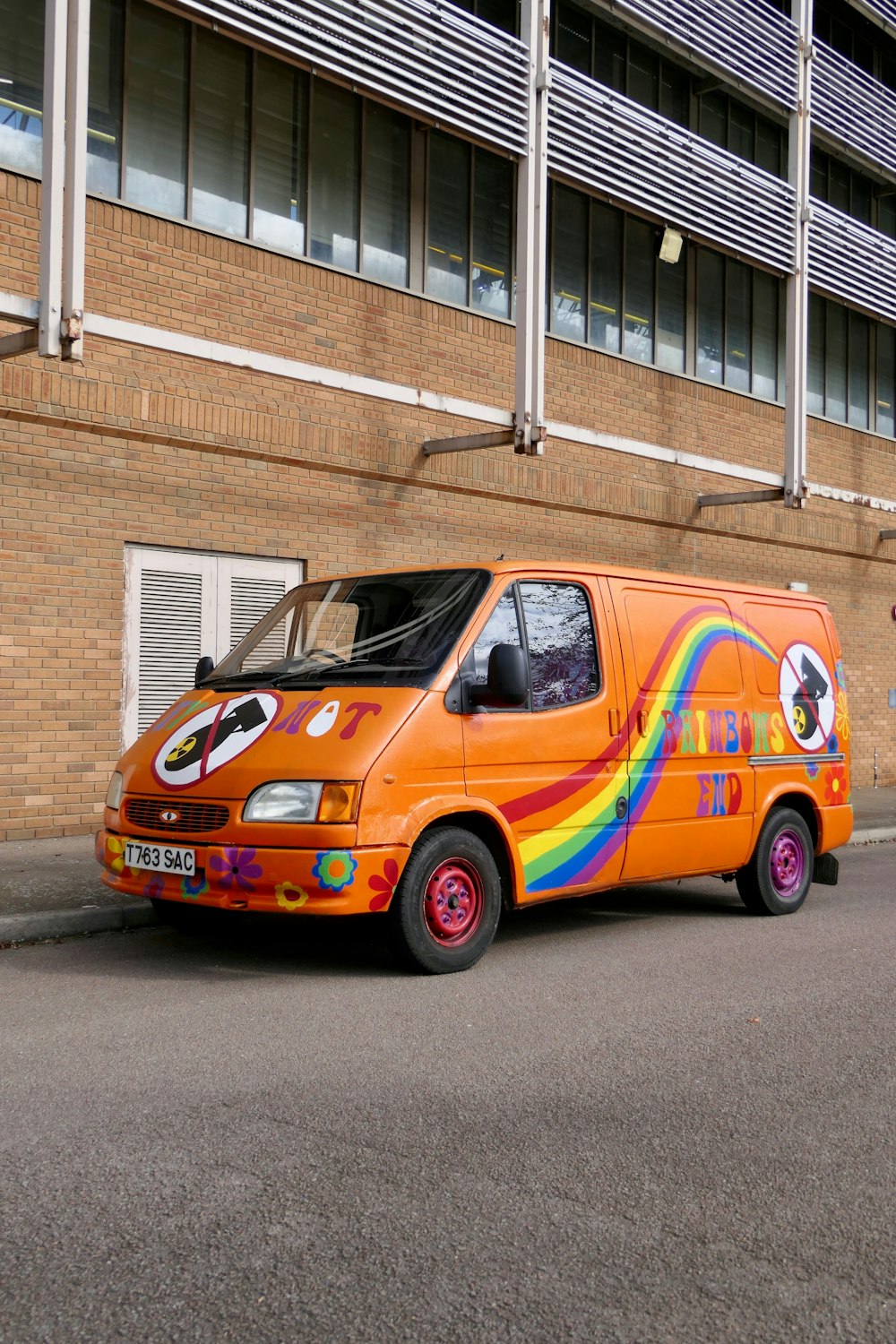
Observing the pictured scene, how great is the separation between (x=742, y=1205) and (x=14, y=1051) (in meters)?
2.75

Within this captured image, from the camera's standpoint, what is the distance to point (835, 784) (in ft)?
29.5

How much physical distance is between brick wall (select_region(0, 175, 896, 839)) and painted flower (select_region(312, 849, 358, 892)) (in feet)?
16.8

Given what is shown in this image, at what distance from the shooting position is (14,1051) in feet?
16.3

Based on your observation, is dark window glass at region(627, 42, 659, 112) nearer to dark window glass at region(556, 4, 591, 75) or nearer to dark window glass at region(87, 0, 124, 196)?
dark window glass at region(556, 4, 591, 75)

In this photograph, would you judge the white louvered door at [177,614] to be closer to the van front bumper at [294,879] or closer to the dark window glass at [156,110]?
→ the dark window glass at [156,110]

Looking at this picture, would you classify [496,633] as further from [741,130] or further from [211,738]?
[741,130]

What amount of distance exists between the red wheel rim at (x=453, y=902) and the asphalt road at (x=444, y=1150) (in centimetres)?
25

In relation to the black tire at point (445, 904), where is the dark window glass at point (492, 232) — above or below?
above

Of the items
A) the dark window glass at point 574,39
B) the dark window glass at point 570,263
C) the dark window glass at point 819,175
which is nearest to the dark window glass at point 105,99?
the dark window glass at point 570,263

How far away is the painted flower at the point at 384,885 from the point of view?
6.04 m

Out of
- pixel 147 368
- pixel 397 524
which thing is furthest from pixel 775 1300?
pixel 397 524

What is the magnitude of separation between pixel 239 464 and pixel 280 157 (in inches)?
118

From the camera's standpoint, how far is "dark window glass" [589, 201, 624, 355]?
15586mm

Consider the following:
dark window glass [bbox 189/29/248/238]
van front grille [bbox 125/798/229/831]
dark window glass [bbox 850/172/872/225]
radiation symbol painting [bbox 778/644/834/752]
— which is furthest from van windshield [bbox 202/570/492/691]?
dark window glass [bbox 850/172/872/225]
